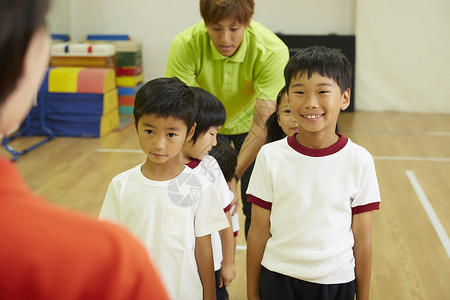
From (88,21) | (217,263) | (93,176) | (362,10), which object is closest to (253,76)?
(217,263)

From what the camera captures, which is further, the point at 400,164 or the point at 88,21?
the point at 88,21

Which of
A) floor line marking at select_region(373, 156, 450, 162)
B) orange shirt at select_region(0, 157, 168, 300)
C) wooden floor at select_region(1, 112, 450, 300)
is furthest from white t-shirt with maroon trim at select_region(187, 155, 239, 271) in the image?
floor line marking at select_region(373, 156, 450, 162)

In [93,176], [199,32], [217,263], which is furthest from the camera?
[93,176]

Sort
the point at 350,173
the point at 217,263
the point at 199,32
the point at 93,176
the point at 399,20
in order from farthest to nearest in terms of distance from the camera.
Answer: the point at 399,20, the point at 93,176, the point at 199,32, the point at 217,263, the point at 350,173

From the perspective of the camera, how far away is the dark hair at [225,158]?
209 centimetres

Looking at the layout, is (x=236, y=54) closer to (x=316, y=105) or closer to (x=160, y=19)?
(x=316, y=105)

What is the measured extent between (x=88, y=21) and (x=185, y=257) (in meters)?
5.90

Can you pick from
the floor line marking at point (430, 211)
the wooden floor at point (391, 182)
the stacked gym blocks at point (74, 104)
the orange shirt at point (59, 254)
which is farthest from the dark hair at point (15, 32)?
the stacked gym blocks at point (74, 104)

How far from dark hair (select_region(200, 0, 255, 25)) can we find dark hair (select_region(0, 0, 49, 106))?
1723mm

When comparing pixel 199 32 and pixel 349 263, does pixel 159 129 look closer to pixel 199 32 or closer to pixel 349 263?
pixel 349 263

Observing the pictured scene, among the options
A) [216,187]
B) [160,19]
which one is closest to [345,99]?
[216,187]

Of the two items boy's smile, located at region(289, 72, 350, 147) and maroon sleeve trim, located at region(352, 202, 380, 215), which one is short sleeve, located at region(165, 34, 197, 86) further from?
maroon sleeve trim, located at region(352, 202, 380, 215)

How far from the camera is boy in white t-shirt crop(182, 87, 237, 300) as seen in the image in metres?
1.75

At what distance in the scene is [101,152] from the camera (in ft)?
16.4
